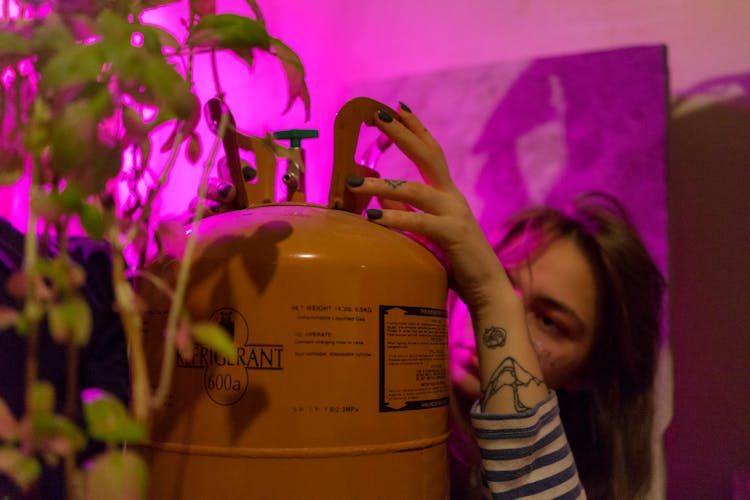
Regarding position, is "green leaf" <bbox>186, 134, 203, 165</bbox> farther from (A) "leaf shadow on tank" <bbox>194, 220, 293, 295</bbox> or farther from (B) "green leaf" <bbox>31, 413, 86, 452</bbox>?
(B) "green leaf" <bbox>31, 413, 86, 452</bbox>

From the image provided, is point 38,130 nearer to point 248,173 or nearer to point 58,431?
point 58,431

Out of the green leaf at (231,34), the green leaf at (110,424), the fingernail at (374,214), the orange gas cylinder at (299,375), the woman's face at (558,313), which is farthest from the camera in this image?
the woman's face at (558,313)

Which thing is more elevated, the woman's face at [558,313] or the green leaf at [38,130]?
the green leaf at [38,130]

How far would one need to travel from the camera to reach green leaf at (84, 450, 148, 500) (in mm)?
295

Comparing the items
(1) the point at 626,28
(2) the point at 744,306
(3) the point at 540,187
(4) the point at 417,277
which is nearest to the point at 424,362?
(4) the point at 417,277

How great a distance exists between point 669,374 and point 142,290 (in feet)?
2.78

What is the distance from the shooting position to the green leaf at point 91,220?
1.10 feet

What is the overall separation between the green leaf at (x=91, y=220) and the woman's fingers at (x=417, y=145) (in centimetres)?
40

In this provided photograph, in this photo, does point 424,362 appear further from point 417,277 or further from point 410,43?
point 410,43

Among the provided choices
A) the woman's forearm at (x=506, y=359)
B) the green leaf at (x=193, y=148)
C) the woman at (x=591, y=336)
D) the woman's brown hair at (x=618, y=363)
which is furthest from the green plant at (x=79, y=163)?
the woman's brown hair at (x=618, y=363)

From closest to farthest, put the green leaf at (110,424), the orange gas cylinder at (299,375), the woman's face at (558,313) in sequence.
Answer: the green leaf at (110,424), the orange gas cylinder at (299,375), the woman's face at (558,313)

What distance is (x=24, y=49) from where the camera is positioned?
1.15ft

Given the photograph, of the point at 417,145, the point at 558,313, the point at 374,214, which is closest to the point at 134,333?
the point at 374,214

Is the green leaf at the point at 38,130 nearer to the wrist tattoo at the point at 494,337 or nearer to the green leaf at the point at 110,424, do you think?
the green leaf at the point at 110,424
